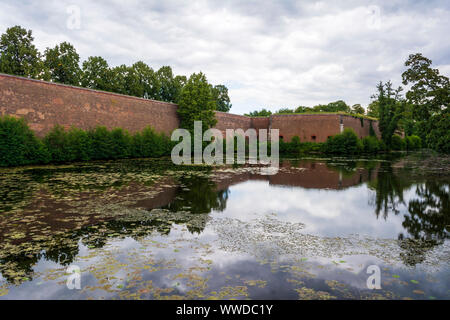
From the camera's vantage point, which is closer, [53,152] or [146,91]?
[53,152]

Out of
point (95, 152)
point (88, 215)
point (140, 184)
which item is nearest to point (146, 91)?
point (95, 152)

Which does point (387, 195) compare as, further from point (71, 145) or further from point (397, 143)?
point (397, 143)

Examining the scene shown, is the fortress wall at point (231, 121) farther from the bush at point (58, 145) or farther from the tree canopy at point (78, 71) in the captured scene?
the bush at point (58, 145)

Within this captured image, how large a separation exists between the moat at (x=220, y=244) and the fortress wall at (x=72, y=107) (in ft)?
34.5

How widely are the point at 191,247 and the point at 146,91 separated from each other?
1673 inches

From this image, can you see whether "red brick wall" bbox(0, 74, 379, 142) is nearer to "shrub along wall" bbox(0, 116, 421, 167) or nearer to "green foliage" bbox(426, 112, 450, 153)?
"shrub along wall" bbox(0, 116, 421, 167)

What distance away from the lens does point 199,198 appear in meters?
8.49

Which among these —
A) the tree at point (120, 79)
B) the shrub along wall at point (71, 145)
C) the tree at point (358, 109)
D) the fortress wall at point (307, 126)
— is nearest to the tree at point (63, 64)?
the tree at point (120, 79)

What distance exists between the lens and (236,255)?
4426 millimetres

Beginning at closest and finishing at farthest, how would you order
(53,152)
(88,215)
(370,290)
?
1. (370,290)
2. (88,215)
3. (53,152)

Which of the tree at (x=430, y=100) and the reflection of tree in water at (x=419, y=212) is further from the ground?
the tree at (x=430, y=100)

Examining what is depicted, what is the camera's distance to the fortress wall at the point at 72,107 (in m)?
17.6

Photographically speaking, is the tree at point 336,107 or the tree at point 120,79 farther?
Result: the tree at point 336,107
